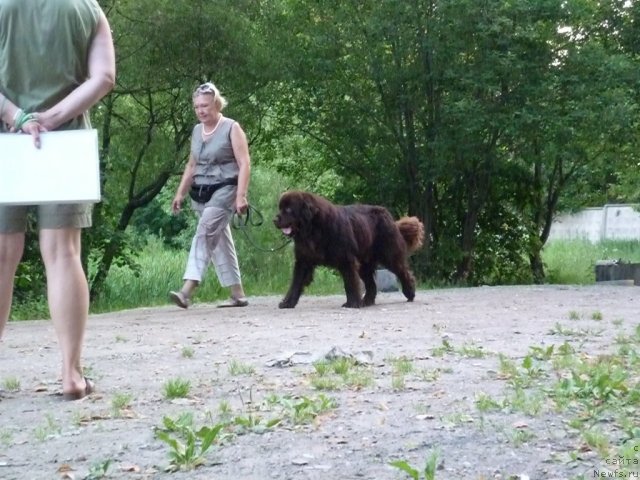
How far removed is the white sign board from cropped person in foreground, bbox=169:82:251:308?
564 centimetres

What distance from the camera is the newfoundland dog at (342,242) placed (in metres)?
11.0

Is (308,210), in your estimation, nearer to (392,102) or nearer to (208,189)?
(208,189)

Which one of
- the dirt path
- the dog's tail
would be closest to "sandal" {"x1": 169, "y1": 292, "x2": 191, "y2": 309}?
the dirt path

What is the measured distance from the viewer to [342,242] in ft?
36.6

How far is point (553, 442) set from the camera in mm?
4367

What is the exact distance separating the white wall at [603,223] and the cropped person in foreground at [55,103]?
1389 inches

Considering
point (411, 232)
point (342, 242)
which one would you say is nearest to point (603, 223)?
point (411, 232)

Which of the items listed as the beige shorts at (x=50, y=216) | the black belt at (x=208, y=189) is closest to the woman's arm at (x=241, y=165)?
the black belt at (x=208, y=189)

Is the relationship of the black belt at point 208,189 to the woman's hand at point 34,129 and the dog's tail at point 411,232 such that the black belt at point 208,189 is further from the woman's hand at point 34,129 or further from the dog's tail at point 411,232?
the woman's hand at point 34,129

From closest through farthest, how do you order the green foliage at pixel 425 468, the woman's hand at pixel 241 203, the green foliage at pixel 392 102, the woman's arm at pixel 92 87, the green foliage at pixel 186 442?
the green foliage at pixel 425 468
the green foliage at pixel 186 442
the woman's arm at pixel 92 87
the woman's hand at pixel 241 203
the green foliage at pixel 392 102

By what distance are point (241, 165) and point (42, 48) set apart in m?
5.61

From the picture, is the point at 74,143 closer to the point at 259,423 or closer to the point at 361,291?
the point at 259,423

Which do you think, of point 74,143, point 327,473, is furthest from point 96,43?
point 327,473

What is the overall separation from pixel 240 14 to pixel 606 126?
5.72 meters
